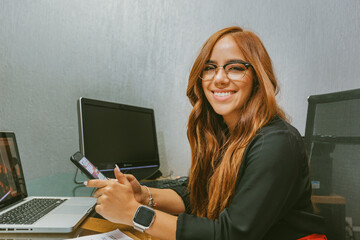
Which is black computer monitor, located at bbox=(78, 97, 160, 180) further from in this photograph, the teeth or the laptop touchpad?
the teeth

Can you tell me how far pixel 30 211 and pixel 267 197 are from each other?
0.80 m

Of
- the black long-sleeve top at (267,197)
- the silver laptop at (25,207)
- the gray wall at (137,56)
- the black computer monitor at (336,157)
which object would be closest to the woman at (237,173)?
the black long-sleeve top at (267,197)

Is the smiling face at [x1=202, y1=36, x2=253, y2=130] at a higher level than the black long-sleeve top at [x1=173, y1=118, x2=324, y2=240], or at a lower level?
higher

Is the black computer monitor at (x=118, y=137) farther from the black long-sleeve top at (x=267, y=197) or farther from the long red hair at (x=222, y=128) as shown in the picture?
the black long-sleeve top at (x=267, y=197)

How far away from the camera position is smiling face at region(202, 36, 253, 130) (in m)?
0.83

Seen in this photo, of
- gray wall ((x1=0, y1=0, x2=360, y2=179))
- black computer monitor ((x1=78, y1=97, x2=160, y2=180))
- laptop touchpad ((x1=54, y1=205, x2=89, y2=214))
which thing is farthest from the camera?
gray wall ((x1=0, y1=0, x2=360, y2=179))

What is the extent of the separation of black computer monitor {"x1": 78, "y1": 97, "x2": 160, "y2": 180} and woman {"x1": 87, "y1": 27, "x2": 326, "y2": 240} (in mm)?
372

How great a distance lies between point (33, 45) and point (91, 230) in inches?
51.9

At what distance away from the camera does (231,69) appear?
840 millimetres

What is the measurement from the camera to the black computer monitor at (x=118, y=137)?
114 cm

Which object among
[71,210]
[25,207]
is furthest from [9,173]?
[71,210]

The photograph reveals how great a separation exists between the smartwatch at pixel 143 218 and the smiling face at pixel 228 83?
0.44 metres

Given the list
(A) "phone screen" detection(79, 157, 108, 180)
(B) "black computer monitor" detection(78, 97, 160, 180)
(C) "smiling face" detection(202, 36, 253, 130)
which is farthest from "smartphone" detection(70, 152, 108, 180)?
(C) "smiling face" detection(202, 36, 253, 130)

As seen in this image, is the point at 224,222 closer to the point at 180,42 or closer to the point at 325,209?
the point at 325,209
